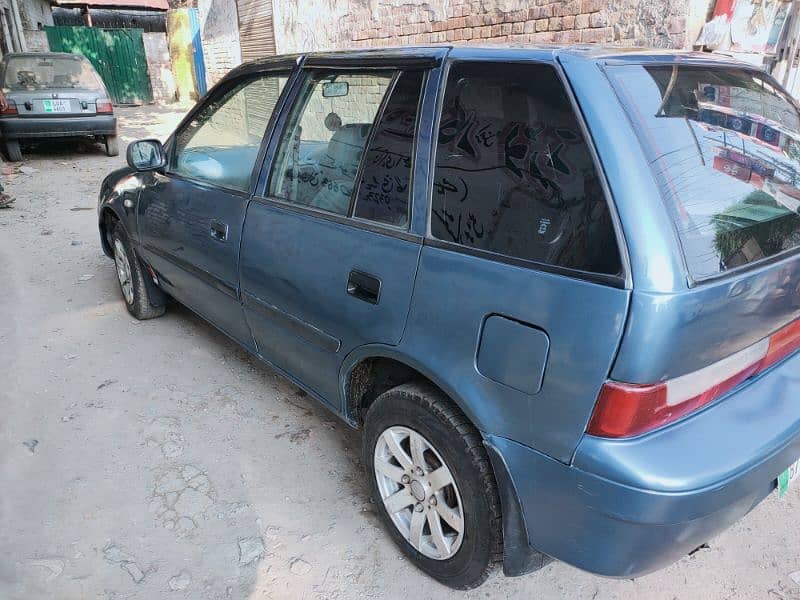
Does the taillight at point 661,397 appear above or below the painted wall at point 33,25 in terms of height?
below

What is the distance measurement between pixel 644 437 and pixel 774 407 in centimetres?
50

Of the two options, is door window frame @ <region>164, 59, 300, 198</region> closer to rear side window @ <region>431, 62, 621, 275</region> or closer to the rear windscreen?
rear side window @ <region>431, 62, 621, 275</region>

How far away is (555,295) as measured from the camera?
4.81ft

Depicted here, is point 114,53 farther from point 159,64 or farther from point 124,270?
point 124,270


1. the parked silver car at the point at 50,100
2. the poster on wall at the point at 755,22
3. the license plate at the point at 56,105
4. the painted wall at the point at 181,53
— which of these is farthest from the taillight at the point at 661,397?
the painted wall at the point at 181,53

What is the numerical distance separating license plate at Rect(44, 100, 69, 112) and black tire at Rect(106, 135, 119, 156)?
1004mm

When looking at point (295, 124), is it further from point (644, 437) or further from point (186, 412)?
point (644, 437)

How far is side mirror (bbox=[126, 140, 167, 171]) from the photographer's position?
128 inches

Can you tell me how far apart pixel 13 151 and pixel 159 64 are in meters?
10.5

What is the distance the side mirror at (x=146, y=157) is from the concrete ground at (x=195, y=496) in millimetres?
1177

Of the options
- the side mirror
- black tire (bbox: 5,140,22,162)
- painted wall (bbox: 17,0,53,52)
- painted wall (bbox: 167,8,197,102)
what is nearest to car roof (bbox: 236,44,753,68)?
the side mirror

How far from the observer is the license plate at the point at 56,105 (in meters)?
8.80

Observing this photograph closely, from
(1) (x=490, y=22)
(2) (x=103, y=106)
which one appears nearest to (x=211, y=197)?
(1) (x=490, y=22)

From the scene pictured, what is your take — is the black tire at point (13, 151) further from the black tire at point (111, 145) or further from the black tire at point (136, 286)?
the black tire at point (136, 286)
